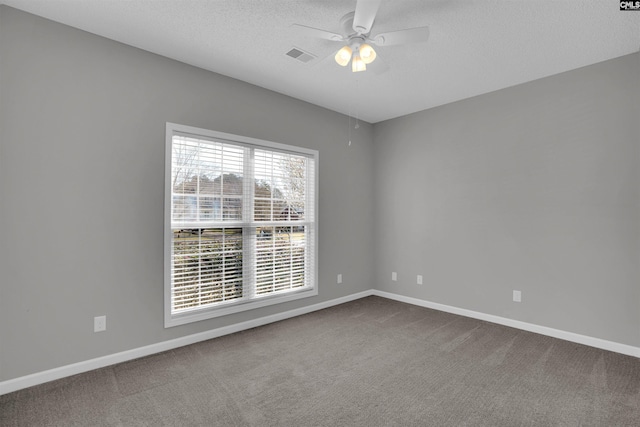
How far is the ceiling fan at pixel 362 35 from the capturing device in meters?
2.01

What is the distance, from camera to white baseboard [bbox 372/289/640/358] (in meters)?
2.97

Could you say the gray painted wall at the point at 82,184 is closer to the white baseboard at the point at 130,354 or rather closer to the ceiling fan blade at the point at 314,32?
the white baseboard at the point at 130,354

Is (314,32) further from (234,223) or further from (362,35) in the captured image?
(234,223)

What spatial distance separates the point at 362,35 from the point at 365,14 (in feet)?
1.27

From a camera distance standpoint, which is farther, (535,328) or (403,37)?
(535,328)

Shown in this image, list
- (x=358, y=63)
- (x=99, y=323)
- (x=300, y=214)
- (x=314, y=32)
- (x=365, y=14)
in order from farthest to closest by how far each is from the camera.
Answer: (x=300, y=214)
(x=99, y=323)
(x=358, y=63)
(x=314, y=32)
(x=365, y=14)

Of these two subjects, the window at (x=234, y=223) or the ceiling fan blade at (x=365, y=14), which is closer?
the ceiling fan blade at (x=365, y=14)

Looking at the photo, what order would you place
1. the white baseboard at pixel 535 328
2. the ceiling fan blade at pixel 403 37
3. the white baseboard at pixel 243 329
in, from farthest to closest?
the white baseboard at pixel 535 328 < the white baseboard at pixel 243 329 < the ceiling fan blade at pixel 403 37

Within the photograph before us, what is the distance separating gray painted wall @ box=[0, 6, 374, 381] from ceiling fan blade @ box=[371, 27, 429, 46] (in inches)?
73.1

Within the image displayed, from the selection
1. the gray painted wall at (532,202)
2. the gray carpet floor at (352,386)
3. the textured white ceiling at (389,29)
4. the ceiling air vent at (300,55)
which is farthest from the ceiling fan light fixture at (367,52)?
the gray carpet floor at (352,386)

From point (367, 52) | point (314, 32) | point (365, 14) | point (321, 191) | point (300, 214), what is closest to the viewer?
point (365, 14)

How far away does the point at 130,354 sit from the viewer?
2.78 metres

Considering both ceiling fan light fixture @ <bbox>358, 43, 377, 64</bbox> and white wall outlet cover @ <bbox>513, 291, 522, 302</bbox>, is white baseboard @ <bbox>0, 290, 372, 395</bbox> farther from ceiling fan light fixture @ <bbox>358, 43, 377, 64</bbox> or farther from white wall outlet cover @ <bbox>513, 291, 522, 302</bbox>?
ceiling fan light fixture @ <bbox>358, 43, 377, 64</bbox>

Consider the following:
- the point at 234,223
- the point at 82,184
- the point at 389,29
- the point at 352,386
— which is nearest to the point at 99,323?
the point at 82,184
